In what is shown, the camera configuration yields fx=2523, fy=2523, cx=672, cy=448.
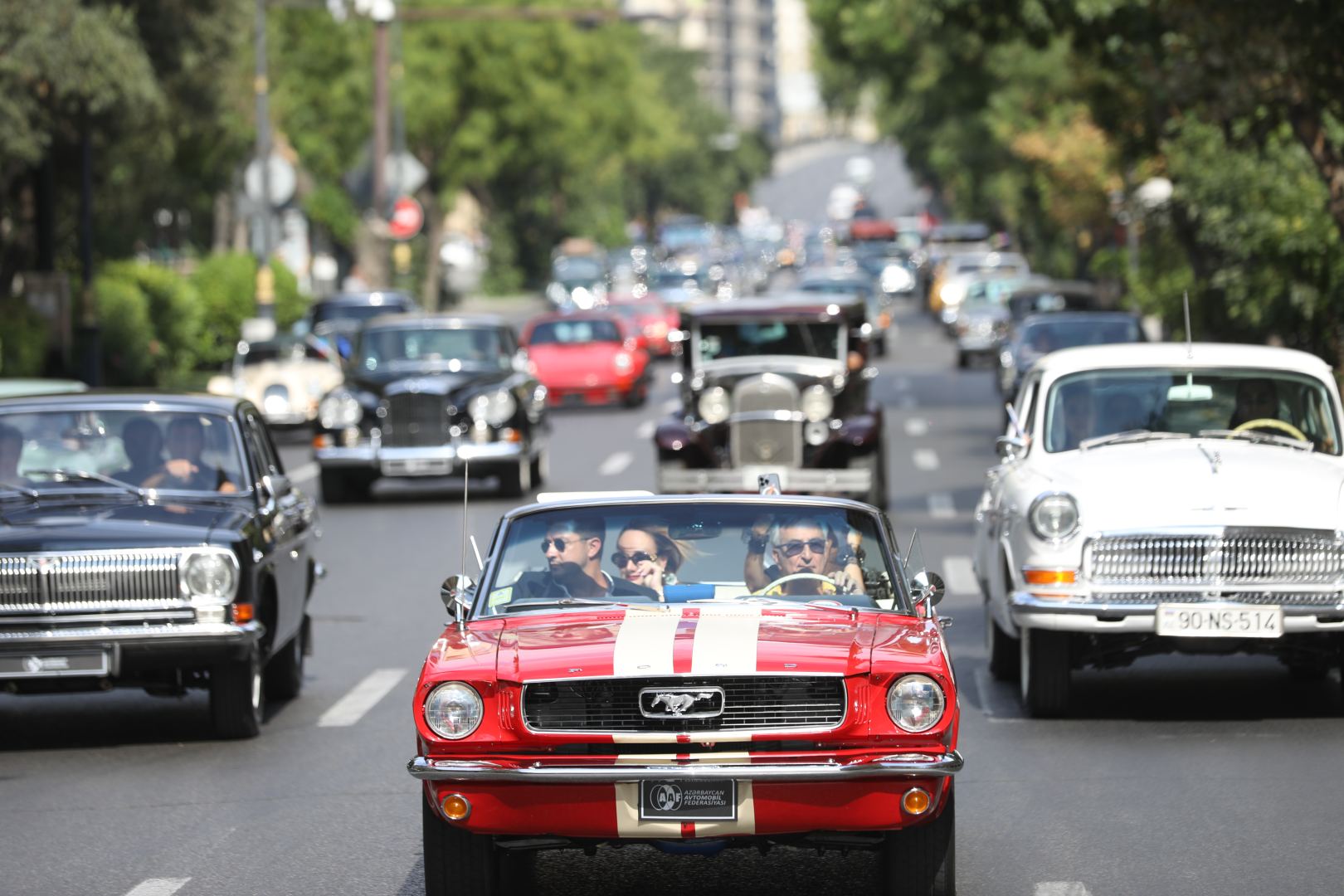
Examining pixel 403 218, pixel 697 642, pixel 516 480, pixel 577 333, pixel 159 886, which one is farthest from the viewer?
pixel 403 218

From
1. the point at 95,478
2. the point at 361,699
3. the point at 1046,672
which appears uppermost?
the point at 95,478

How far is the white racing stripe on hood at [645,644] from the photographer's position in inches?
279

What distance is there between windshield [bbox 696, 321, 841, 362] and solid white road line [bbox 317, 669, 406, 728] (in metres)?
8.75

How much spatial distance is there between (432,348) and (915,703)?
16.7 m

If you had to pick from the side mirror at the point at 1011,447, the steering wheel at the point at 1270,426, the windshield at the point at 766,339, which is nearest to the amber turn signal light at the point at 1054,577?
the side mirror at the point at 1011,447

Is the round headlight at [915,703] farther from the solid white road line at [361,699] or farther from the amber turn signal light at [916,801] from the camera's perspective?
the solid white road line at [361,699]

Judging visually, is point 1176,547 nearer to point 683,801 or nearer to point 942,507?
point 683,801

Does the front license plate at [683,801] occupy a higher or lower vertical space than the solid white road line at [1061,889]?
higher

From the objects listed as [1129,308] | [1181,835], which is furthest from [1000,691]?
[1129,308]

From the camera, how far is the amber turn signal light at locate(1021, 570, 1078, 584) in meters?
10.9

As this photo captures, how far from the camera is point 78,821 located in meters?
9.24

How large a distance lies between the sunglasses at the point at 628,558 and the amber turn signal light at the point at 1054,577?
3193 millimetres

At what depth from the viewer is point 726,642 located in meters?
7.28

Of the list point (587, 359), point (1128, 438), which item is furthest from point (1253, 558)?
point (587, 359)
